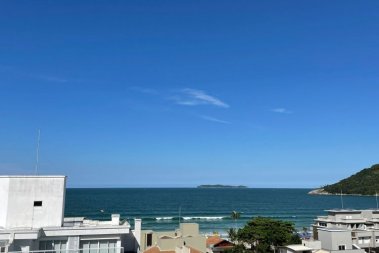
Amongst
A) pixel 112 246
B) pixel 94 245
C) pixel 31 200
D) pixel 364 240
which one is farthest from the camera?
pixel 364 240

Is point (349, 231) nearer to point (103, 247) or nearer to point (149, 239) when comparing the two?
point (149, 239)

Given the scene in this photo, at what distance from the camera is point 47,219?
73.8ft

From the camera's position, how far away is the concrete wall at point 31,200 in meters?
22.0

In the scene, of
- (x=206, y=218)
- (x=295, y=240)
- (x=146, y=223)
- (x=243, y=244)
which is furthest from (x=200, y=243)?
(x=206, y=218)

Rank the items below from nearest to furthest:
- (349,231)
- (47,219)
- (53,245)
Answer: (53,245) < (47,219) < (349,231)

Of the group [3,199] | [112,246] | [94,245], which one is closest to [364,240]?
[112,246]

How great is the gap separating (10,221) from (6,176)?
245 centimetres

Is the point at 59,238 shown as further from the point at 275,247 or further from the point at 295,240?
the point at 295,240

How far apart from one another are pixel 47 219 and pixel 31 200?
1.37m

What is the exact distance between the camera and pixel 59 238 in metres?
21.2

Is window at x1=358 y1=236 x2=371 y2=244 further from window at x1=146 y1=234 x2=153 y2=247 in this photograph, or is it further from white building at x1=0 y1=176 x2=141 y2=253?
white building at x1=0 y1=176 x2=141 y2=253

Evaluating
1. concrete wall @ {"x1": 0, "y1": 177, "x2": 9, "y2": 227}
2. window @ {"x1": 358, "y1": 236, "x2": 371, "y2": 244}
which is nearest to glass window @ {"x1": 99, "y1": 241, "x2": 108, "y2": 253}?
concrete wall @ {"x1": 0, "y1": 177, "x2": 9, "y2": 227}

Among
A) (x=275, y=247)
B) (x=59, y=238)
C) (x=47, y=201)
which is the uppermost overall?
(x=47, y=201)

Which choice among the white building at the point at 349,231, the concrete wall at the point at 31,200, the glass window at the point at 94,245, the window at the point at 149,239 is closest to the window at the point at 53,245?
the glass window at the point at 94,245
